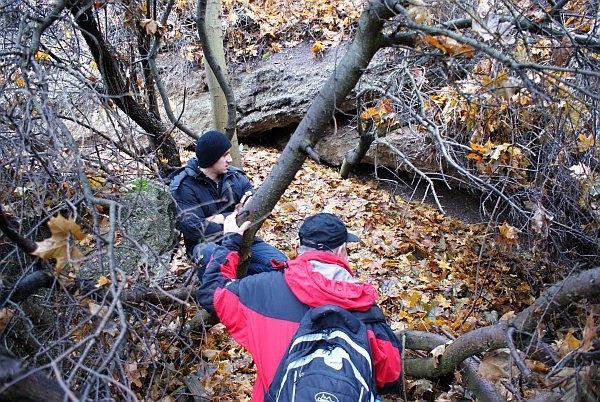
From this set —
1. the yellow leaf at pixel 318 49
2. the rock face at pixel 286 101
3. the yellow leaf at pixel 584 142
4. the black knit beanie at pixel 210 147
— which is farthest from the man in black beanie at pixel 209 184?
the yellow leaf at pixel 318 49

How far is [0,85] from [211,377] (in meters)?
2.67

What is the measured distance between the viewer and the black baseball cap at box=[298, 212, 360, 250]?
7.96ft

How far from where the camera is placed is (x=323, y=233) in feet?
7.96

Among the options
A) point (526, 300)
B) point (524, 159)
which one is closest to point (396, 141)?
point (524, 159)

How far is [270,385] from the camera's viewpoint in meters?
2.25

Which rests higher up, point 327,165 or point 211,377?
point 327,165

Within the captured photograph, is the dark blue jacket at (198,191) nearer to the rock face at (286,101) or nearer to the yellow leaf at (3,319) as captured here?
the yellow leaf at (3,319)

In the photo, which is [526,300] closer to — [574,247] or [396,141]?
[574,247]

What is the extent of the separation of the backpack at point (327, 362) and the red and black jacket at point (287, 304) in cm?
8

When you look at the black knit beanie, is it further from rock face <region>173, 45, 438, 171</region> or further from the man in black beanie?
rock face <region>173, 45, 438, 171</region>

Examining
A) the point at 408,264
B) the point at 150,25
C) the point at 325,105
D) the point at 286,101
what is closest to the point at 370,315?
the point at 325,105

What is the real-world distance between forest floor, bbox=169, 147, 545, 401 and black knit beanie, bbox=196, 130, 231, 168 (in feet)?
5.17

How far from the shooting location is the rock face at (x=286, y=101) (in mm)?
7945

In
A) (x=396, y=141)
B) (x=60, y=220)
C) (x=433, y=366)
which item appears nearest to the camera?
(x=60, y=220)
